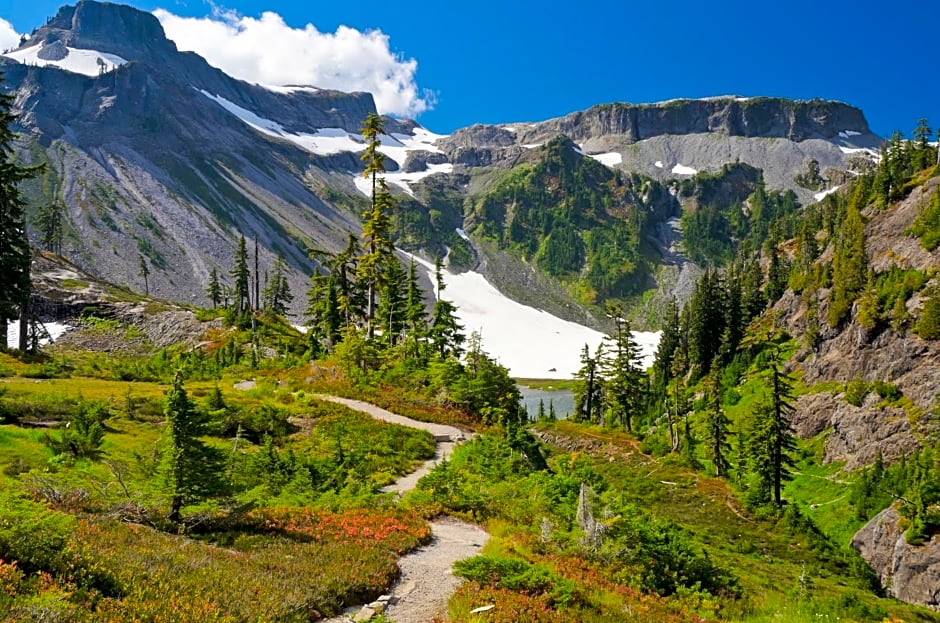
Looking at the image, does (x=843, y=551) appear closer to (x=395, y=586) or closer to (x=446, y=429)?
(x=446, y=429)

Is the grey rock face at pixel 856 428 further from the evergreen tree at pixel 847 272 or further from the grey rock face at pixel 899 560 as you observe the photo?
the evergreen tree at pixel 847 272

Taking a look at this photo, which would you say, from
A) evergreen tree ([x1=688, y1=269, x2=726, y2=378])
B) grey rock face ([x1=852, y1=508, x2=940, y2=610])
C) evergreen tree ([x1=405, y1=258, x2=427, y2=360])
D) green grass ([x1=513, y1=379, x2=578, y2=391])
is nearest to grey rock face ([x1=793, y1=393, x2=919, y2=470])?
grey rock face ([x1=852, y1=508, x2=940, y2=610])

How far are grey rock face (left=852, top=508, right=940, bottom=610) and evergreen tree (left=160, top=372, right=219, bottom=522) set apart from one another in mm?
38082

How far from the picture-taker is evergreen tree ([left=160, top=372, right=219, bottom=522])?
1108 centimetres

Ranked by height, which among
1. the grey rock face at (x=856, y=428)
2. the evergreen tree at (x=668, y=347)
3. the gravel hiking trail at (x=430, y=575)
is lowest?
the grey rock face at (x=856, y=428)

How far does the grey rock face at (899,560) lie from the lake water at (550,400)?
217 feet

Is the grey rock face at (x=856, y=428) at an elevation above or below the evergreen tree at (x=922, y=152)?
below

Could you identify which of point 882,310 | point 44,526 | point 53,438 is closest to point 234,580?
point 44,526

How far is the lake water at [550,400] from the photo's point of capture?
11344 cm

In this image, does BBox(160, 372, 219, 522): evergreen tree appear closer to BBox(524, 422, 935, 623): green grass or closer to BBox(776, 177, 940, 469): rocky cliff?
BBox(524, 422, 935, 623): green grass

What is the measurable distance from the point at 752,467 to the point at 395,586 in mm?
45539

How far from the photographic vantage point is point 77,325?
65.3m

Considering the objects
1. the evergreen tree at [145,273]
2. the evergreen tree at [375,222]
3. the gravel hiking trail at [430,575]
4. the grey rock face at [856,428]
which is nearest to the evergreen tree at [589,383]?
the grey rock face at [856,428]

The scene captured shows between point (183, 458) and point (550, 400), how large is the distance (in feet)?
318
